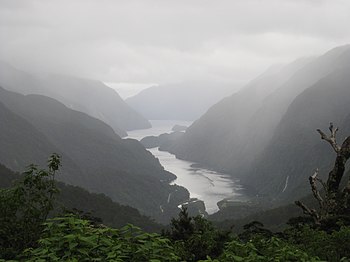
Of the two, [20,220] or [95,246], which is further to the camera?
[20,220]

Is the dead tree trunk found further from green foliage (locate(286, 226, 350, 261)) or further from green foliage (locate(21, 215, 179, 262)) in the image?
green foliage (locate(21, 215, 179, 262))

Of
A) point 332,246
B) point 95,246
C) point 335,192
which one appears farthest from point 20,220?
point 335,192

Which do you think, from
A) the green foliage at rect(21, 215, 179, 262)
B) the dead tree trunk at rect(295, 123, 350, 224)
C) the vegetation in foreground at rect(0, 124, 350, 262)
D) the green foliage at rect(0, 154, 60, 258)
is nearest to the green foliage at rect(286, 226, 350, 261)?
the vegetation in foreground at rect(0, 124, 350, 262)

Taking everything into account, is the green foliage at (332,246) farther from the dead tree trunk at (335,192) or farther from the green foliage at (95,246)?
the green foliage at (95,246)

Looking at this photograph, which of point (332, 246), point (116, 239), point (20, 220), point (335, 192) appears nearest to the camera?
point (116, 239)

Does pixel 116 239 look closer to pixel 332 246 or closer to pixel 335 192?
pixel 332 246

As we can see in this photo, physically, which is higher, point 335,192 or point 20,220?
point 335,192

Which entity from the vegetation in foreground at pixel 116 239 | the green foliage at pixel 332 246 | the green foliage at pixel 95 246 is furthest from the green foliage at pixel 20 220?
the green foliage at pixel 332 246

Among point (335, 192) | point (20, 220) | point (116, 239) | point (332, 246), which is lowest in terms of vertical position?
point (332, 246)
